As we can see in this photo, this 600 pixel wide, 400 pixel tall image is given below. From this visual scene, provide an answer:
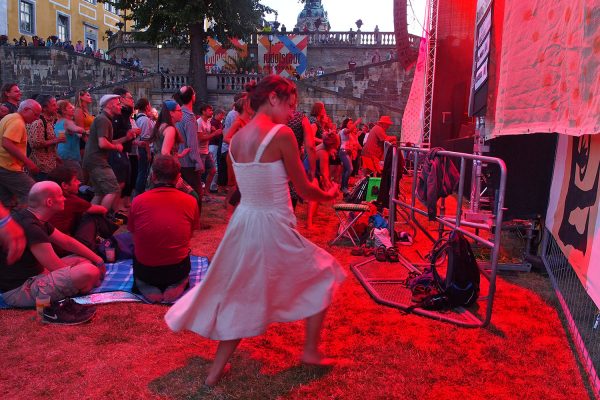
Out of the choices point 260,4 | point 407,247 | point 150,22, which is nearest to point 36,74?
point 150,22

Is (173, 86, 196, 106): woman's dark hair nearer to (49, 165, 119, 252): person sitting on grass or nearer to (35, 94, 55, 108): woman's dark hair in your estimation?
(35, 94, 55, 108): woman's dark hair

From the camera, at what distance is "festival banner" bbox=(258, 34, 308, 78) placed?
116 ft

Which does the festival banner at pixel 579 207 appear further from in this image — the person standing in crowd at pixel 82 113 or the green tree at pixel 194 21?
the green tree at pixel 194 21

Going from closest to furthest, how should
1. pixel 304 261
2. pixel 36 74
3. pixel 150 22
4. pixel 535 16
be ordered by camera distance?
pixel 304 261
pixel 535 16
pixel 150 22
pixel 36 74

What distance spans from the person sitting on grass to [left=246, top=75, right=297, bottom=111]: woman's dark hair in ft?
9.30

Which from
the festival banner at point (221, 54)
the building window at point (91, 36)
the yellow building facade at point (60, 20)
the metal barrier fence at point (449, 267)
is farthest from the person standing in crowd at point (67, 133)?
the building window at point (91, 36)

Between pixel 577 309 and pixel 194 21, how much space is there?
24.4m

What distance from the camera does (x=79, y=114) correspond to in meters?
7.71

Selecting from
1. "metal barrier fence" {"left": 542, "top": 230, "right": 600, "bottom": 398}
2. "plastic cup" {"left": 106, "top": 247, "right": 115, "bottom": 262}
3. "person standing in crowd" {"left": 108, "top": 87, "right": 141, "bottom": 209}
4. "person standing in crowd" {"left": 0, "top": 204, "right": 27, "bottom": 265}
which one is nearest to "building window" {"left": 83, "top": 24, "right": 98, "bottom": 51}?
"person standing in crowd" {"left": 108, "top": 87, "right": 141, "bottom": 209}

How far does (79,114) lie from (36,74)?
27316 millimetres

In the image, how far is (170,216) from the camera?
4.59m

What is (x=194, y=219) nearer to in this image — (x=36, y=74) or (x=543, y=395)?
(x=543, y=395)

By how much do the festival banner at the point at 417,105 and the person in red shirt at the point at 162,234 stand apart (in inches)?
415

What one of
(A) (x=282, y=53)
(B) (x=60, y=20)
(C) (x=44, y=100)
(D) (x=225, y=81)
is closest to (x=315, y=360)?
(C) (x=44, y=100)
